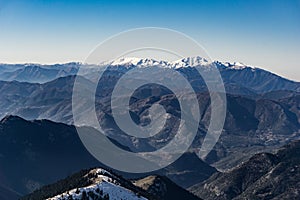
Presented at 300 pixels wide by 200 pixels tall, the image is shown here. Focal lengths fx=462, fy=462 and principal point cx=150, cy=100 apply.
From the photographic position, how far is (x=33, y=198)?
179m

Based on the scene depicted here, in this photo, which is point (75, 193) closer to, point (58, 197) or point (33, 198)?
point (58, 197)

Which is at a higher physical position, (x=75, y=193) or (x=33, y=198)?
(x=75, y=193)

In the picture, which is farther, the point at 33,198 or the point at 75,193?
the point at 33,198

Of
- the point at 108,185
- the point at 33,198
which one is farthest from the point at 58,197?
the point at 33,198

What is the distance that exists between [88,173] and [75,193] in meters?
45.4

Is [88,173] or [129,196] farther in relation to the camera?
[88,173]

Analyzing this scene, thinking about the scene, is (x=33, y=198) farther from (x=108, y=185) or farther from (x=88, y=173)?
(x=108, y=185)

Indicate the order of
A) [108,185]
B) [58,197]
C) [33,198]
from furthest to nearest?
[33,198], [108,185], [58,197]

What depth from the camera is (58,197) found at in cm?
13875

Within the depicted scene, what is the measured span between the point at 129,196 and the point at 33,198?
146 ft

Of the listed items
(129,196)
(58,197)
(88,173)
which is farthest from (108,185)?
(88,173)

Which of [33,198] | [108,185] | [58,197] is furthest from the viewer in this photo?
[33,198]

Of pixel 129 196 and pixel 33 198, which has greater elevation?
pixel 129 196

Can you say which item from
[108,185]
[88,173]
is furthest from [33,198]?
[108,185]
